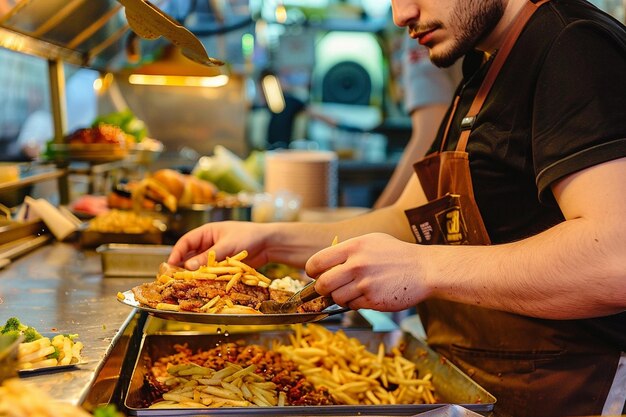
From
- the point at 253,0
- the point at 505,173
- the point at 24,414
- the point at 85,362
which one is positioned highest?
the point at 253,0

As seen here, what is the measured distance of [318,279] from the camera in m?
1.75

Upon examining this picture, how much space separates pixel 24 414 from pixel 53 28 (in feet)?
9.22

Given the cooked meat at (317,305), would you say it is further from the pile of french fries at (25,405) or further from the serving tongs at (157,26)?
the pile of french fries at (25,405)

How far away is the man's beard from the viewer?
2.03 meters

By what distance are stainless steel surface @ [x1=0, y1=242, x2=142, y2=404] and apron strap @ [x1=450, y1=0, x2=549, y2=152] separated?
43.5 inches

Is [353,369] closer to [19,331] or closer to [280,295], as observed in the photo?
[280,295]

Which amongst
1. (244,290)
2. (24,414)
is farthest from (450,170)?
(24,414)

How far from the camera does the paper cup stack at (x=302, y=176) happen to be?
5.19 meters

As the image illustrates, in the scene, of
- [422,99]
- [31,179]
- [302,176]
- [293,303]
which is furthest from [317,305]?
[302,176]

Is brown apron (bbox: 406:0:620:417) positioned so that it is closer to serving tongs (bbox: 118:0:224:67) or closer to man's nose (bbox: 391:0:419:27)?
man's nose (bbox: 391:0:419:27)

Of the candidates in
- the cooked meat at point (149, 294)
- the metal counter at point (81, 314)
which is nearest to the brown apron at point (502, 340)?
the metal counter at point (81, 314)

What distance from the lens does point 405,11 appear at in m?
2.13

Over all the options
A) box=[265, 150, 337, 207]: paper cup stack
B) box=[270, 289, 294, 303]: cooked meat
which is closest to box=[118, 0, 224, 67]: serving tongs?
box=[270, 289, 294, 303]: cooked meat

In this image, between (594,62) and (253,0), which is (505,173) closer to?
(594,62)
